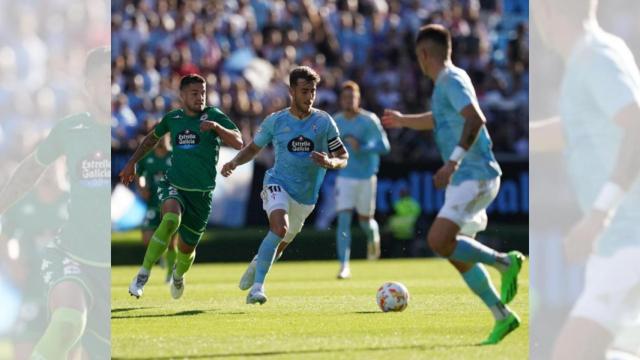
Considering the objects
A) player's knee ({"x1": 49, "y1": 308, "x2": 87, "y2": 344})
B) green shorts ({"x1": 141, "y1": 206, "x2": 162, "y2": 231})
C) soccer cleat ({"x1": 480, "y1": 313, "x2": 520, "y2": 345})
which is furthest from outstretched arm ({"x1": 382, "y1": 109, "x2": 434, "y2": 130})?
green shorts ({"x1": 141, "y1": 206, "x2": 162, "y2": 231})

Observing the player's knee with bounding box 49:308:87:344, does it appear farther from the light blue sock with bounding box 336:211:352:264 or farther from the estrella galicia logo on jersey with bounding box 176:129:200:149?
the light blue sock with bounding box 336:211:352:264

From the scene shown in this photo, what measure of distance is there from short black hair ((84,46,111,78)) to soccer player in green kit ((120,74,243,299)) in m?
5.99

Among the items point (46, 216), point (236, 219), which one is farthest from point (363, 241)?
point (46, 216)

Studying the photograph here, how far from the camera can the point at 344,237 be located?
19.8 meters

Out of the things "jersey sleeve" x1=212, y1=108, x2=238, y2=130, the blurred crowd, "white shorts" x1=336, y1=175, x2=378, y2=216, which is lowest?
"white shorts" x1=336, y1=175, x2=378, y2=216

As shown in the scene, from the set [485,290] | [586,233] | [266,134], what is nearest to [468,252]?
[485,290]

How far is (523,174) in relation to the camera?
27.7 m

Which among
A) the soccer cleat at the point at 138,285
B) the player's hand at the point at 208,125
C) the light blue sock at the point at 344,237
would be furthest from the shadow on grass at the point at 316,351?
the light blue sock at the point at 344,237

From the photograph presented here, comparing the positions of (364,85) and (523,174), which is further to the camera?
(364,85)

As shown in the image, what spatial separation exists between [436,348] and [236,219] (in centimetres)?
1676

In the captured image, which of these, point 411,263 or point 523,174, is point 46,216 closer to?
point 411,263

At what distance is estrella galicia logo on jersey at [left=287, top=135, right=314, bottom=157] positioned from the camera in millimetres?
13797

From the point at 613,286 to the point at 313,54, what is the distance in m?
23.1

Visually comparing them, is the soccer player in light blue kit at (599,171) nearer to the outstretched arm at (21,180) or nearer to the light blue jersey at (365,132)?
the outstretched arm at (21,180)
